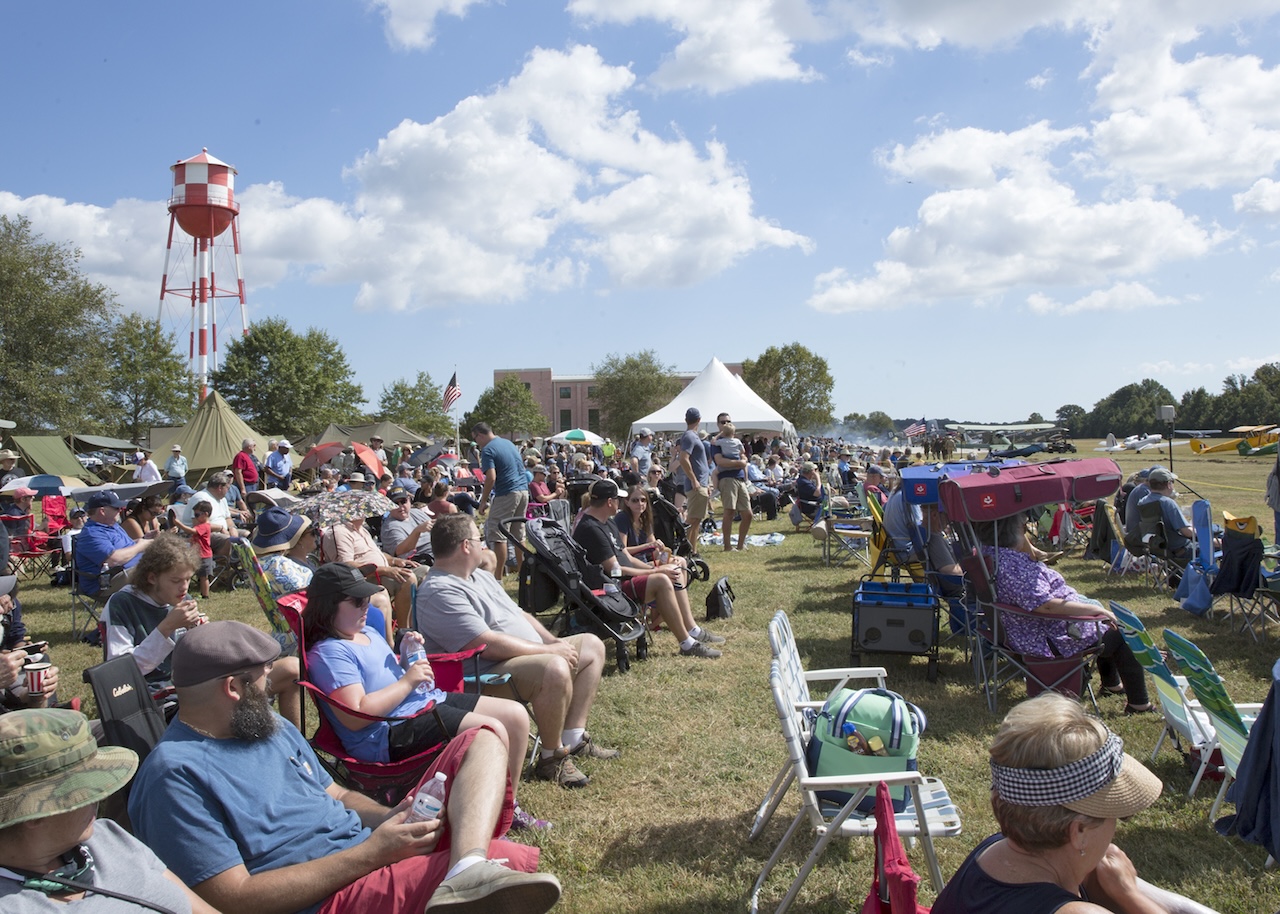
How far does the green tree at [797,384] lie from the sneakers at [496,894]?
6547 centimetres

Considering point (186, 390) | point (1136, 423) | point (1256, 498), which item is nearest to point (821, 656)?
point (1256, 498)

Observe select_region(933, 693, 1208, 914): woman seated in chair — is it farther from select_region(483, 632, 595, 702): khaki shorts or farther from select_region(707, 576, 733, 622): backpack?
select_region(707, 576, 733, 622): backpack

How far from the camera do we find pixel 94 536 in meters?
7.91

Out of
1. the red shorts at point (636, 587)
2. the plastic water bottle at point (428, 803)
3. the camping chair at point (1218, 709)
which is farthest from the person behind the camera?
the red shorts at point (636, 587)

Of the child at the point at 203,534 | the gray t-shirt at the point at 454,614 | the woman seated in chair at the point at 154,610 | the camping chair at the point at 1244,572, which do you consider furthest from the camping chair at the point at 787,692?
the child at the point at 203,534

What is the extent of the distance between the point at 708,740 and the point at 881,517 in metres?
4.81

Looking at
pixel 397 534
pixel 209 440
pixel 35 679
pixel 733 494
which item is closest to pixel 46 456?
pixel 209 440

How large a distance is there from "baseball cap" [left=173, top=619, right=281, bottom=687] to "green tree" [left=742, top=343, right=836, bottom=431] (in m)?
65.3

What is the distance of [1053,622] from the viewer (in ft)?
16.8

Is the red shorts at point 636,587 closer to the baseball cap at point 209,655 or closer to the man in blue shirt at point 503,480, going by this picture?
the man in blue shirt at point 503,480

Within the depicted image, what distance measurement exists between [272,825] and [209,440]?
21.8m

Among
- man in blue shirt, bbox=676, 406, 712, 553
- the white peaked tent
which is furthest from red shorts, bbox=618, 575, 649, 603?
the white peaked tent

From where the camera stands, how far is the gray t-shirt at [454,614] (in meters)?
4.44

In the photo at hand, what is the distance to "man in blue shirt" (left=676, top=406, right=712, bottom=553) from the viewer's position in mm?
11844
